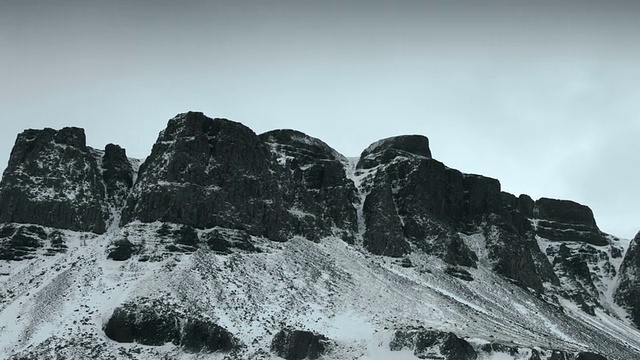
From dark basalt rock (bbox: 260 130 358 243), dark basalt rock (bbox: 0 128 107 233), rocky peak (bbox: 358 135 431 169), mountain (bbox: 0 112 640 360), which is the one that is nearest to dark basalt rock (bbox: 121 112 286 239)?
mountain (bbox: 0 112 640 360)

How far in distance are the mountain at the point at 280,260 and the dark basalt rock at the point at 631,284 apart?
444 mm

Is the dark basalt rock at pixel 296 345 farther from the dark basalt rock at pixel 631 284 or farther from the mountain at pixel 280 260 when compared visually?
the dark basalt rock at pixel 631 284

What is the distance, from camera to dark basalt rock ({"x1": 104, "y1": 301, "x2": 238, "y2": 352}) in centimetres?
7475

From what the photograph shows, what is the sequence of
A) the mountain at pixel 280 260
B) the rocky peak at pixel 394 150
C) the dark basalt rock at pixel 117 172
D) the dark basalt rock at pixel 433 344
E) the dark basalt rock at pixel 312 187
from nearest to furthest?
the dark basalt rock at pixel 433 344 → the mountain at pixel 280 260 → the dark basalt rock at pixel 312 187 → the dark basalt rock at pixel 117 172 → the rocky peak at pixel 394 150

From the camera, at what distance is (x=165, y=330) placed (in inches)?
3007

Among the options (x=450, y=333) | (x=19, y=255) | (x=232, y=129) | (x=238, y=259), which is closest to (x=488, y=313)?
(x=450, y=333)

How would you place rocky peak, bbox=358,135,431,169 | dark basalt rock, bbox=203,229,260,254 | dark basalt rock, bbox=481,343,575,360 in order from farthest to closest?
rocky peak, bbox=358,135,431,169
dark basalt rock, bbox=203,229,260,254
dark basalt rock, bbox=481,343,575,360

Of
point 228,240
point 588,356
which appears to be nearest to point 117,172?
point 228,240

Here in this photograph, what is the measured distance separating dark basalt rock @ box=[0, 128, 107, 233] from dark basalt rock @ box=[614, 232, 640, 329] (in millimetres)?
106316

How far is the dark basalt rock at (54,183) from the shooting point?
104 meters

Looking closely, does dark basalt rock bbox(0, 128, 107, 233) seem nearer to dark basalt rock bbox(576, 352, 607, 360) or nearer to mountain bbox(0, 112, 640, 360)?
mountain bbox(0, 112, 640, 360)

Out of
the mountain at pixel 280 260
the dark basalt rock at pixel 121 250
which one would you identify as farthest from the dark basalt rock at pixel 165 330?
the dark basalt rock at pixel 121 250

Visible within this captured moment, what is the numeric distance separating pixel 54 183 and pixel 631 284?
11745 cm

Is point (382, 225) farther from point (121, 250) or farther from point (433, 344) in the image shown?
point (121, 250)
